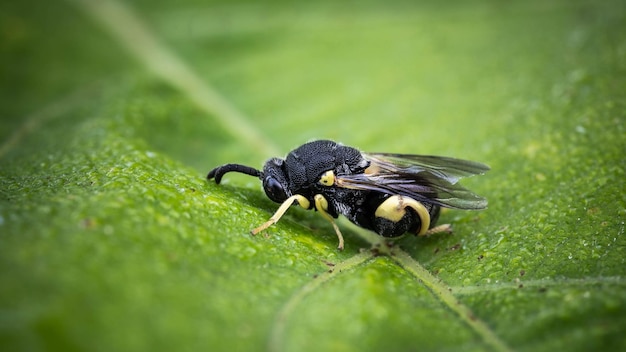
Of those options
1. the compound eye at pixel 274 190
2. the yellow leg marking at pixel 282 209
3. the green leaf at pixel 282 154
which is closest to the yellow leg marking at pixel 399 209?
the green leaf at pixel 282 154

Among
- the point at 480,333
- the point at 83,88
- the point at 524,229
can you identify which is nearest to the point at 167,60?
the point at 83,88

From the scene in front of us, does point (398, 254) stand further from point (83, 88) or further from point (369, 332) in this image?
point (83, 88)

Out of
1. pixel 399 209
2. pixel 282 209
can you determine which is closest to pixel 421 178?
pixel 399 209

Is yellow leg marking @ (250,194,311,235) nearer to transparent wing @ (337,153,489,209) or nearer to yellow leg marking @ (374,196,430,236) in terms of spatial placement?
transparent wing @ (337,153,489,209)

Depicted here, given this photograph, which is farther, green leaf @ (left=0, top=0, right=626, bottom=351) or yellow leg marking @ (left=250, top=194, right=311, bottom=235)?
yellow leg marking @ (left=250, top=194, right=311, bottom=235)

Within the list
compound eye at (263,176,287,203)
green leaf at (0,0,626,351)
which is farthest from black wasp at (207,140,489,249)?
green leaf at (0,0,626,351)

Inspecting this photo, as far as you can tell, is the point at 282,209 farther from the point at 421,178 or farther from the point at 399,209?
the point at 421,178
